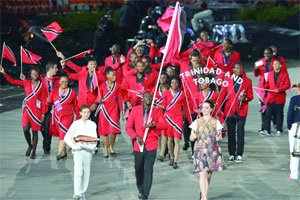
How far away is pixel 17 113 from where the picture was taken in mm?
18328

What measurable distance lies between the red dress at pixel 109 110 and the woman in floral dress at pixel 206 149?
146 inches

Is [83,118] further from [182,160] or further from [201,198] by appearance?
[182,160]

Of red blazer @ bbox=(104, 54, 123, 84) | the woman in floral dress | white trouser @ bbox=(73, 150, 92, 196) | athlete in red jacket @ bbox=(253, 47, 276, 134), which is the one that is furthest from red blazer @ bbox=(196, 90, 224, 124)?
athlete in red jacket @ bbox=(253, 47, 276, 134)

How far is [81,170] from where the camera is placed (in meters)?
10.6

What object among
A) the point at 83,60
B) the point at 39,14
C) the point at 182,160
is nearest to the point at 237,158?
the point at 182,160

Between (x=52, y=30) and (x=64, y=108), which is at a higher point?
(x=52, y=30)

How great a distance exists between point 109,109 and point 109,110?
0.7 inches

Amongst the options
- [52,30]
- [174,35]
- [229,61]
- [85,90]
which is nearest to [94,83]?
[85,90]

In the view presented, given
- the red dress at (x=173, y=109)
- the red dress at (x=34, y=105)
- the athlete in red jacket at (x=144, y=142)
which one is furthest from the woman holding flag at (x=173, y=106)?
the red dress at (x=34, y=105)

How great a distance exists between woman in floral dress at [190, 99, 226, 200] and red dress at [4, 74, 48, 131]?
13.9 feet

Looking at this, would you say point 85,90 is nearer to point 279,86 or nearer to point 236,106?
point 236,106

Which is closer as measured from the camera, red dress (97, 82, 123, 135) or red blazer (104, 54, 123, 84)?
red dress (97, 82, 123, 135)

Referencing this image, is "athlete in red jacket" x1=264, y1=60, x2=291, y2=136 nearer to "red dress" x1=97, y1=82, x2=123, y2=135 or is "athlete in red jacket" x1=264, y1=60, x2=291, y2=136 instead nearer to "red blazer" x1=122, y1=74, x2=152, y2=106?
"red blazer" x1=122, y1=74, x2=152, y2=106

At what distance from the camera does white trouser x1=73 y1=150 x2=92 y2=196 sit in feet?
34.7
